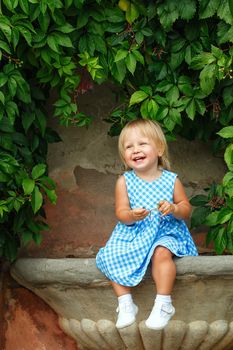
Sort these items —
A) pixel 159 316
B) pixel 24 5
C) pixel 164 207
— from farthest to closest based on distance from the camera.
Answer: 1. pixel 24 5
2. pixel 164 207
3. pixel 159 316

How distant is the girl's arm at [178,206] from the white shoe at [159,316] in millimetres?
320

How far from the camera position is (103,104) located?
3.97 metres

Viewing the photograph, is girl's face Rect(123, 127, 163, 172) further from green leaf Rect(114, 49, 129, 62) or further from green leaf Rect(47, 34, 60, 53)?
green leaf Rect(47, 34, 60, 53)

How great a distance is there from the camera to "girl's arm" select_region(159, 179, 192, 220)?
3373 mm

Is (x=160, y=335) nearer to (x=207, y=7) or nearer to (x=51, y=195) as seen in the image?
(x=51, y=195)

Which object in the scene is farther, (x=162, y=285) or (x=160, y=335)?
(x=160, y=335)

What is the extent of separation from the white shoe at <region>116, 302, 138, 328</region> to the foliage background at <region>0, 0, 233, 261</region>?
424 mm

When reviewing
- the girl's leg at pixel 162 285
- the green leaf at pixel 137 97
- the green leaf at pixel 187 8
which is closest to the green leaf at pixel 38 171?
the green leaf at pixel 137 97

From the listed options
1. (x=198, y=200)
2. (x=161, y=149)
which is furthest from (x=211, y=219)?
(x=161, y=149)

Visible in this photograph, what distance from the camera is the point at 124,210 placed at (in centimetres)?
348

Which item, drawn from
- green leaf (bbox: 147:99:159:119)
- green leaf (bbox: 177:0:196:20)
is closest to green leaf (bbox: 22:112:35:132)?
green leaf (bbox: 147:99:159:119)

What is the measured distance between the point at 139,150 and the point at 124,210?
22 centimetres

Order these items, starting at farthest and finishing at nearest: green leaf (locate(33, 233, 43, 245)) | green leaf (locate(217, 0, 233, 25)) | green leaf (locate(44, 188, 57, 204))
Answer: green leaf (locate(33, 233, 43, 245)) → green leaf (locate(44, 188, 57, 204)) → green leaf (locate(217, 0, 233, 25))

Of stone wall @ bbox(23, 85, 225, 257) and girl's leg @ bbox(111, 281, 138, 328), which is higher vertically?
stone wall @ bbox(23, 85, 225, 257)
